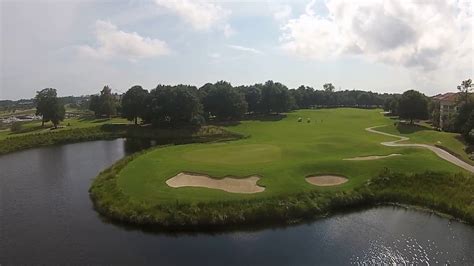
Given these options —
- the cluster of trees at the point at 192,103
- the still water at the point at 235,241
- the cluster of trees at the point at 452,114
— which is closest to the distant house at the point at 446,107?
the cluster of trees at the point at 452,114

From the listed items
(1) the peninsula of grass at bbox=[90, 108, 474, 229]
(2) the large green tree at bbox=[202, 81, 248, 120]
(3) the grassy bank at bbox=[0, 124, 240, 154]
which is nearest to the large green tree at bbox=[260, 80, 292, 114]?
(2) the large green tree at bbox=[202, 81, 248, 120]

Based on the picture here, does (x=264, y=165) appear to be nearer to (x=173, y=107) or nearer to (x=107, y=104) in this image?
(x=173, y=107)

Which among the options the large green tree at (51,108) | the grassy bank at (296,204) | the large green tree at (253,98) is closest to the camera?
the grassy bank at (296,204)

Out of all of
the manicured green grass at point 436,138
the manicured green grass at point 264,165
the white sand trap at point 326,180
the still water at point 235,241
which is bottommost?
the still water at point 235,241

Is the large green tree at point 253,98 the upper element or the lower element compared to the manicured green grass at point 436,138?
upper

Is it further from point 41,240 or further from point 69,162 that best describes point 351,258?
point 69,162

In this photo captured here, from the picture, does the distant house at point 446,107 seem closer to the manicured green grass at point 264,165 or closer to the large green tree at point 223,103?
the manicured green grass at point 264,165

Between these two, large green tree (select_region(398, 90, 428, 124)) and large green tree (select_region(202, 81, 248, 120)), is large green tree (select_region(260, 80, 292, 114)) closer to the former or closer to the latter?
large green tree (select_region(202, 81, 248, 120))

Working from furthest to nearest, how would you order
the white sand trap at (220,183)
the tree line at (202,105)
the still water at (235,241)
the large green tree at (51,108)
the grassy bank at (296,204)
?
the large green tree at (51,108) < the tree line at (202,105) < the white sand trap at (220,183) < the grassy bank at (296,204) < the still water at (235,241)
